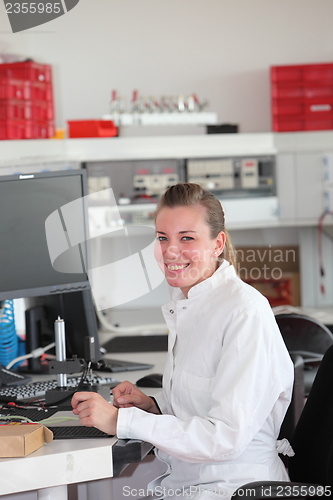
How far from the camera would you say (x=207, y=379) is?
4.19 ft

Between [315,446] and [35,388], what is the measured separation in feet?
2.77

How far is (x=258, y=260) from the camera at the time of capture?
14.8 feet

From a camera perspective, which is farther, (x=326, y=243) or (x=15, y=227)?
(x=326, y=243)

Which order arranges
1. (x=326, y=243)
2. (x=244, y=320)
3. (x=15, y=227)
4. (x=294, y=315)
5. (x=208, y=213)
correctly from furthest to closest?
(x=326, y=243) → (x=294, y=315) → (x=15, y=227) → (x=208, y=213) → (x=244, y=320)

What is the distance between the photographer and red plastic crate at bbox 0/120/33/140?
282 cm

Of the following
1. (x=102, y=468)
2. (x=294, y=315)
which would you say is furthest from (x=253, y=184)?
(x=102, y=468)

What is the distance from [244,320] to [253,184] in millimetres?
2893

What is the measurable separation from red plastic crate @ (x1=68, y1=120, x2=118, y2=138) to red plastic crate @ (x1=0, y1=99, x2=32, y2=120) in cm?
93

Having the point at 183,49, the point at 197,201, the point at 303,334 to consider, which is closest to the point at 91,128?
the point at 183,49

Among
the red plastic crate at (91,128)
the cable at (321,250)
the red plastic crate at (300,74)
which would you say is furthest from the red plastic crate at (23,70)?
the cable at (321,250)

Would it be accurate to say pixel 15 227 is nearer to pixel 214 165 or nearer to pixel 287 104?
pixel 214 165

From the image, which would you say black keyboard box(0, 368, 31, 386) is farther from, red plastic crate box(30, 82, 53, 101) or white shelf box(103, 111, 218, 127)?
white shelf box(103, 111, 218, 127)

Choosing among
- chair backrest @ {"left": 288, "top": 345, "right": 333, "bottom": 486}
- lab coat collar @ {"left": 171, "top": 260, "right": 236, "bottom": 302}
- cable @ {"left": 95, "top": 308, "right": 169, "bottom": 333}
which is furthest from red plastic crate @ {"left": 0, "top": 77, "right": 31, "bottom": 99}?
chair backrest @ {"left": 288, "top": 345, "right": 333, "bottom": 486}

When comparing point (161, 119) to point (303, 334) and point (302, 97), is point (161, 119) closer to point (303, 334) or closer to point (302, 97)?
point (302, 97)
